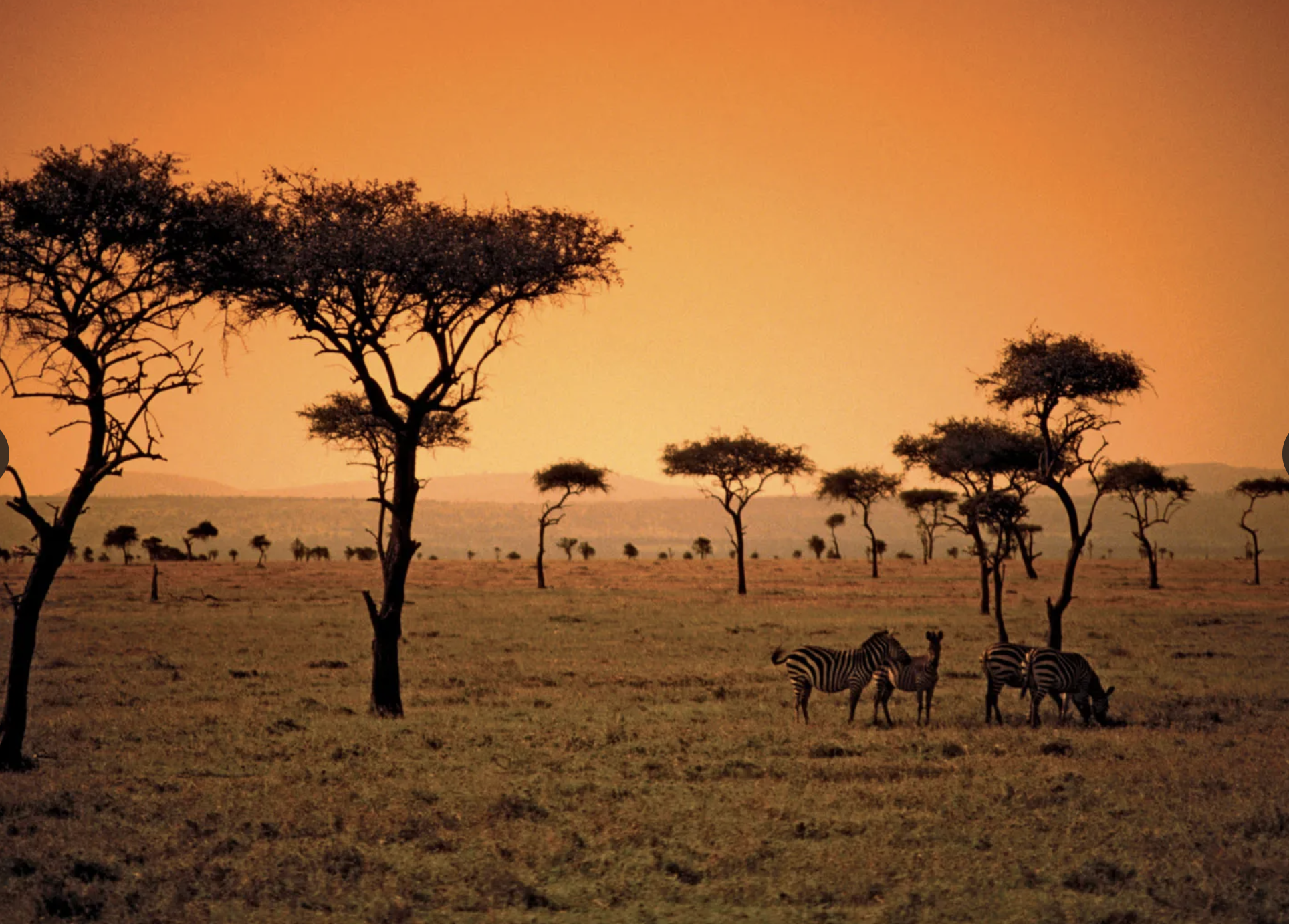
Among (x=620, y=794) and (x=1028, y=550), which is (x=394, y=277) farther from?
(x=1028, y=550)

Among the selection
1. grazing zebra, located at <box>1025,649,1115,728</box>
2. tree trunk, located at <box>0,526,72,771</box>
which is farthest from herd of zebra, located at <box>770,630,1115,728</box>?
tree trunk, located at <box>0,526,72,771</box>

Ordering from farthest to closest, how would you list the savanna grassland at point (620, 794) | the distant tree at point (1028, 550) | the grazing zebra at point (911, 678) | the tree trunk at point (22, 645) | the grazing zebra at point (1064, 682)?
1. the distant tree at point (1028, 550)
2. the grazing zebra at point (911, 678)
3. the grazing zebra at point (1064, 682)
4. the tree trunk at point (22, 645)
5. the savanna grassland at point (620, 794)

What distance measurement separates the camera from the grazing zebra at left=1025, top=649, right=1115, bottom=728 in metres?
19.1

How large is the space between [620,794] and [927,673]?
726 centimetres

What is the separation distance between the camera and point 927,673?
1944 centimetres

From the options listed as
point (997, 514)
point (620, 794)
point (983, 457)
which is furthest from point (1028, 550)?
point (620, 794)

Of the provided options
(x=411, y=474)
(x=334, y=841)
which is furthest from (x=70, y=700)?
(x=334, y=841)

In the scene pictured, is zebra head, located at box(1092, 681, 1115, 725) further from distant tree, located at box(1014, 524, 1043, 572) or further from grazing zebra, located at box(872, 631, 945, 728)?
distant tree, located at box(1014, 524, 1043, 572)

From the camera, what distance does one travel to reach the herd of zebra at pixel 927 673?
19203mm

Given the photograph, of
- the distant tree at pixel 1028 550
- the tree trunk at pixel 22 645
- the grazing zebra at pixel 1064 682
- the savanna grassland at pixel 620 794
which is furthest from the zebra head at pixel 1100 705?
the tree trunk at pixel 22 645

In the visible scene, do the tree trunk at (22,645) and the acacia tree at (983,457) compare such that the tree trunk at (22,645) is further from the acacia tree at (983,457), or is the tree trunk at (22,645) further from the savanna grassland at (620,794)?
the acacia tree at (983,457)

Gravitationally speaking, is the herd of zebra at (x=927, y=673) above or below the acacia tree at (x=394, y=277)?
below

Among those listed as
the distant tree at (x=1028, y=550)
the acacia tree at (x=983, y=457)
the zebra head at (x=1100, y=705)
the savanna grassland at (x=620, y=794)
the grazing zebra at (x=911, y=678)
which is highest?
the acacia tree at (x=983, y=457)

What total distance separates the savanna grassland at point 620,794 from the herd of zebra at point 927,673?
2.15ft
